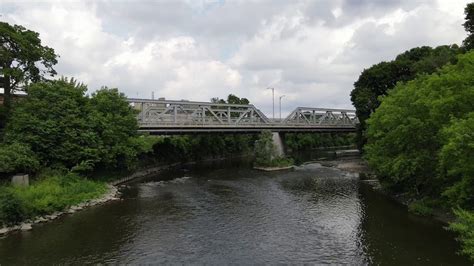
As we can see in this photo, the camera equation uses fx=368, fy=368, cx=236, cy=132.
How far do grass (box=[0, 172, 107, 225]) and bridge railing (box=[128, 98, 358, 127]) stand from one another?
18.6 m

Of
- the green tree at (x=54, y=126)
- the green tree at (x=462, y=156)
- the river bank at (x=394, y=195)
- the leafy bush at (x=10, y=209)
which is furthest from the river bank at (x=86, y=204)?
the green tree at (x=462, y=156)

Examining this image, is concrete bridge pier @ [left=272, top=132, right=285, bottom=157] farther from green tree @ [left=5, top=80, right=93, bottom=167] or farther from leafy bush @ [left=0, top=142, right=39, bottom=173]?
leafy bush @ [left=0, top=142, right=39, bottom=173]

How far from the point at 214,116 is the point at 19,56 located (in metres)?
33.8

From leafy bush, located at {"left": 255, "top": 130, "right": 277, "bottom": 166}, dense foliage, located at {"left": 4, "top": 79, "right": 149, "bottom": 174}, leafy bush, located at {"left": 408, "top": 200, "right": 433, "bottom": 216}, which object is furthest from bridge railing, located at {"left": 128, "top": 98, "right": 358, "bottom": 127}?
leafy bush, located at {"left": 408, "top": 200, "right": 433, "bottom": 216}

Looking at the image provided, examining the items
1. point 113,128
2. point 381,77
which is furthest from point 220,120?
point 381,77

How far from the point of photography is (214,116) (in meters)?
67.5

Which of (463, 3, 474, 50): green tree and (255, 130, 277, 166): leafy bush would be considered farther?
(255, 130, 277, 166): leafy bush

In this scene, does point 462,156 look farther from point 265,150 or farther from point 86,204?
point 265,150

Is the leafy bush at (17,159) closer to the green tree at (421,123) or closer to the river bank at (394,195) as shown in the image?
the green tree at (421,123)

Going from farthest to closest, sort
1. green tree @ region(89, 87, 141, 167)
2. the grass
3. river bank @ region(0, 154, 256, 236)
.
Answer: green tree @ region(89, 87, 141, 167) → the grass → river bank @ region(0, 154, 256, 236)

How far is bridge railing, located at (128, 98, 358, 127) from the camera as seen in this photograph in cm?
5856

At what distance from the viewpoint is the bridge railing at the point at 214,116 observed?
58.6 m

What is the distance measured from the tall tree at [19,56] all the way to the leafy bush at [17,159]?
817cm

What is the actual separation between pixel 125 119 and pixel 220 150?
44882mm
